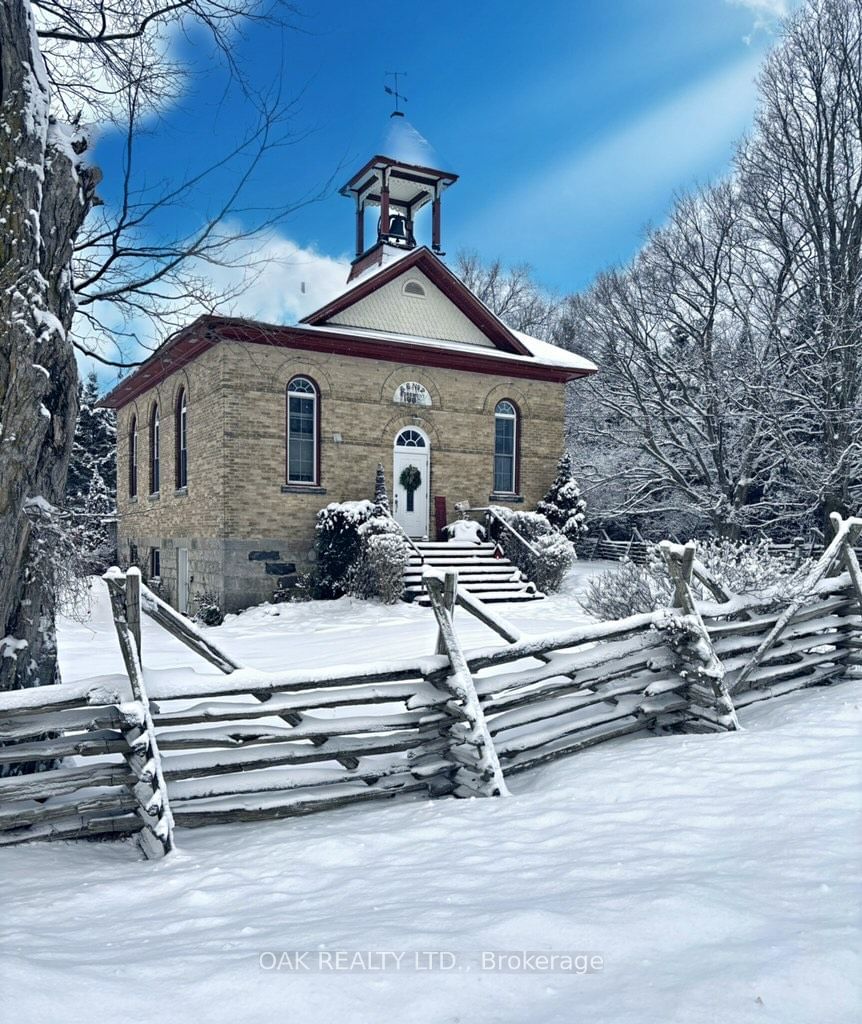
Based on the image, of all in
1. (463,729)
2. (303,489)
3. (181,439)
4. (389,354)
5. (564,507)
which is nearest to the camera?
(463,729)

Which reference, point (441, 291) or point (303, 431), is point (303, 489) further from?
point (441, 291)

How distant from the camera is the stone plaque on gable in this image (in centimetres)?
1795

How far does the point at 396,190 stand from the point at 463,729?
62.1 ft

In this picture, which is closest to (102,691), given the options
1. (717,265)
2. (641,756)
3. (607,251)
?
(641,756)

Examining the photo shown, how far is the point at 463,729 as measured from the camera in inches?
201

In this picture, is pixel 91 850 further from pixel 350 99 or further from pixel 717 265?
pixel 717 265

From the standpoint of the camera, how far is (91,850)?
4.20 metres

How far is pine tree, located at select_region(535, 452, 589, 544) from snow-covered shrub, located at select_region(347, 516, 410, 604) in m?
5.37

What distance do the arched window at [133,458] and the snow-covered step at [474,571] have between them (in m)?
10.8

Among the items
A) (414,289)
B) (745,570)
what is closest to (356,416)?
(414,289)

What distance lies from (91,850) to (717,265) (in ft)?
67.3

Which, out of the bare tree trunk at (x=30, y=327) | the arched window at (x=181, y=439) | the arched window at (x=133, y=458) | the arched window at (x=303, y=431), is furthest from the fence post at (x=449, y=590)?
the arched window at (x=133, y=458)

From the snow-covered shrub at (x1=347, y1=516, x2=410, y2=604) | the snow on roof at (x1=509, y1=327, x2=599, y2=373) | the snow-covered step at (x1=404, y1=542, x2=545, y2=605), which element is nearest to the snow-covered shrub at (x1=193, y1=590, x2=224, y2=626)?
the snow-covered shrub at (x1=347, y1=516, x2=410, y2=604)

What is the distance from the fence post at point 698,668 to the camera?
6.05 metres
